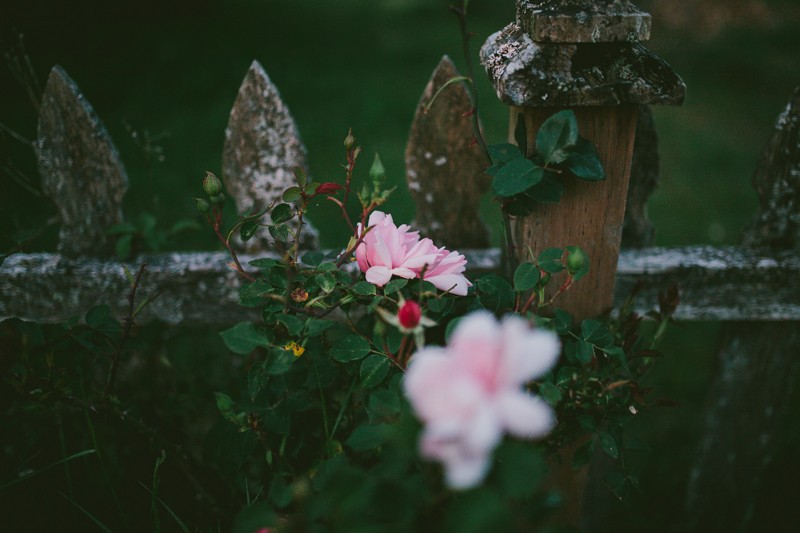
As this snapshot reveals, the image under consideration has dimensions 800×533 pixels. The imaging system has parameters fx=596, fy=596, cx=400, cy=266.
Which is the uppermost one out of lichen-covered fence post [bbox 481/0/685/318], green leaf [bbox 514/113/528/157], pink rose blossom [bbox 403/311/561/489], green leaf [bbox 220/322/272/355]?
lichen-covered fence post [bbox 481/0/685/318]

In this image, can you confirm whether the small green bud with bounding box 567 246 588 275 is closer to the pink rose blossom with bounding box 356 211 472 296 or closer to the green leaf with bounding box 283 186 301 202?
the pink rose blossom with bounding box 356 211 472 296

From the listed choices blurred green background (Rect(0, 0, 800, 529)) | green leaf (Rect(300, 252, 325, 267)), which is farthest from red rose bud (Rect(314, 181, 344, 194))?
blurred green background (Rect(0, 0, 800, 529))

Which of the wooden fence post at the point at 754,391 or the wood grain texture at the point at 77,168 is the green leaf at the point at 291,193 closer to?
the wood grain texture at the point at 77,168

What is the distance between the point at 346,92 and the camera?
4.59 m

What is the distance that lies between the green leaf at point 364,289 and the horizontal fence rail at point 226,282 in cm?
54

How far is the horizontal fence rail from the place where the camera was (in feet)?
4.54

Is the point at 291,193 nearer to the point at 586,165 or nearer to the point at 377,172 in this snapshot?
the point at 377,172

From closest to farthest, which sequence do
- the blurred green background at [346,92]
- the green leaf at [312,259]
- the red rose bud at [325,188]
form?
the red rose bud at [325,188] → the green leaf at [312,259] → the blurred green background at [346,92]

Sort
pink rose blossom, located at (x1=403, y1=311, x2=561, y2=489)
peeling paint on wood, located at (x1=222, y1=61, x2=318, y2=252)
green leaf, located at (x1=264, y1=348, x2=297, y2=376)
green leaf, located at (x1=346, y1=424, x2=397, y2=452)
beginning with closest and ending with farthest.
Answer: pink rose blossom, located at (x1=403, y1=311, x2=561, y2=489), green leaf, located at (x1=346, y1=424, x2=397, y2=452), green leaf, located at (x1=264, y1=348, x2=297, y2=376), peeling paint on wood, located at (x1=222, y1=61, x2=318, y2=252)

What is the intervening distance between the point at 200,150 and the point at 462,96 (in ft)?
8.41

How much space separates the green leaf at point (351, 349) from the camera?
3.03 ft

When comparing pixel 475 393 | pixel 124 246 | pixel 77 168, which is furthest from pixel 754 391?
pixel 77 168

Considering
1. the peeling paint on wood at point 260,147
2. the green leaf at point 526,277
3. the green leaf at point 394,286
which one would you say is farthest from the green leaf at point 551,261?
the peeling paint on wood at point 260,147

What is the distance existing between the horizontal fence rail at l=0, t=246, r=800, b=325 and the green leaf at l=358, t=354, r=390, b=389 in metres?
0.54
